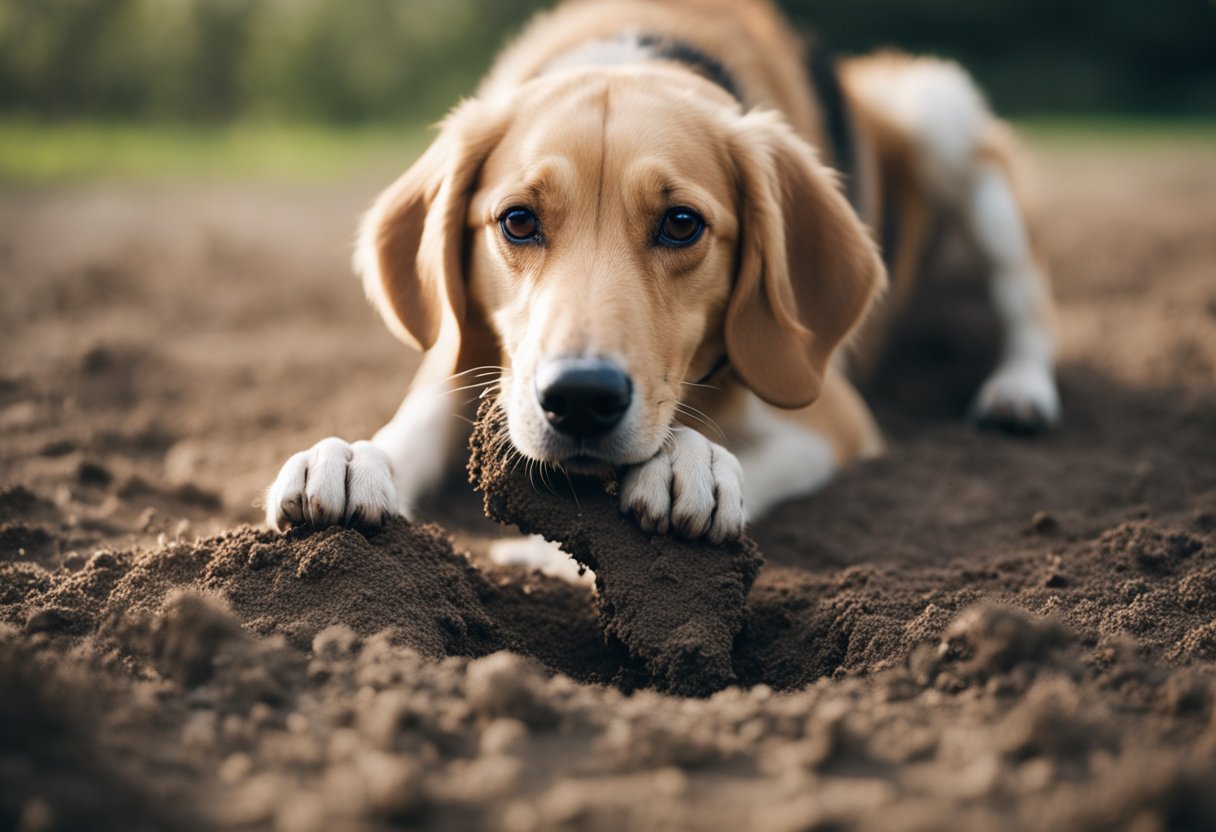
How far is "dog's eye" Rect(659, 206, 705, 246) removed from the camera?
3.08 meters

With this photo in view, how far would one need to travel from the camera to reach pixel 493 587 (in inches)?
108

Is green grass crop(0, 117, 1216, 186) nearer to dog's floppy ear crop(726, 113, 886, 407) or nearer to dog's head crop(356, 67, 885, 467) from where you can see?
dog's head crop(356, 67, 885, 467)

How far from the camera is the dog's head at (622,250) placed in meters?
2.66

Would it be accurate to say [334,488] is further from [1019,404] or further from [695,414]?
[1019,404]

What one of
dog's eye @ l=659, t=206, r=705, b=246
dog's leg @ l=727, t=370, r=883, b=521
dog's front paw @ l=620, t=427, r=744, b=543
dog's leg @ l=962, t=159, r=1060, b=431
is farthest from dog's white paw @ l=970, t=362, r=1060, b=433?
dog's front paw @ l=620, t=427, r=744, b=543

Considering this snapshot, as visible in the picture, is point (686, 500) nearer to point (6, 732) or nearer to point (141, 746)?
point (141, 746)

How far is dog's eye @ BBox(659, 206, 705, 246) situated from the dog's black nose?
2.19ft

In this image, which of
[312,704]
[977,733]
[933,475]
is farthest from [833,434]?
[312,704]

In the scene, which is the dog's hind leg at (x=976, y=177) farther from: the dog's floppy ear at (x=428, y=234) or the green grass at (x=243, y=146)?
the green grass at (x=243, y=146)

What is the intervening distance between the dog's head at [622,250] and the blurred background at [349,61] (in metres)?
8.47

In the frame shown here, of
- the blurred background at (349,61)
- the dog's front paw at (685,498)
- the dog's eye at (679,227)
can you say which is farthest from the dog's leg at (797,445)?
the blurred background at (349,61)

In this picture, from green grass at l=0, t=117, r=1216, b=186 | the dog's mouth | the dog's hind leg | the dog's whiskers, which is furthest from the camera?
→ green grass at l=0, t=117, r=1216, b=186

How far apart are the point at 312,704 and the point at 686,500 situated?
95cm

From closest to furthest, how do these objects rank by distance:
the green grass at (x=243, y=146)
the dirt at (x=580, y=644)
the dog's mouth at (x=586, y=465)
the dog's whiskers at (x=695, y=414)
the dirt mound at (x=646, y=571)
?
the dirt at (x=580, y=644) → the dirt mound at (x=646, y=571) → the dog's mouth at (x=586, y=465) → the dog's whiskers at (x=695, y=414) → the green grass at (x=243, y=146)
